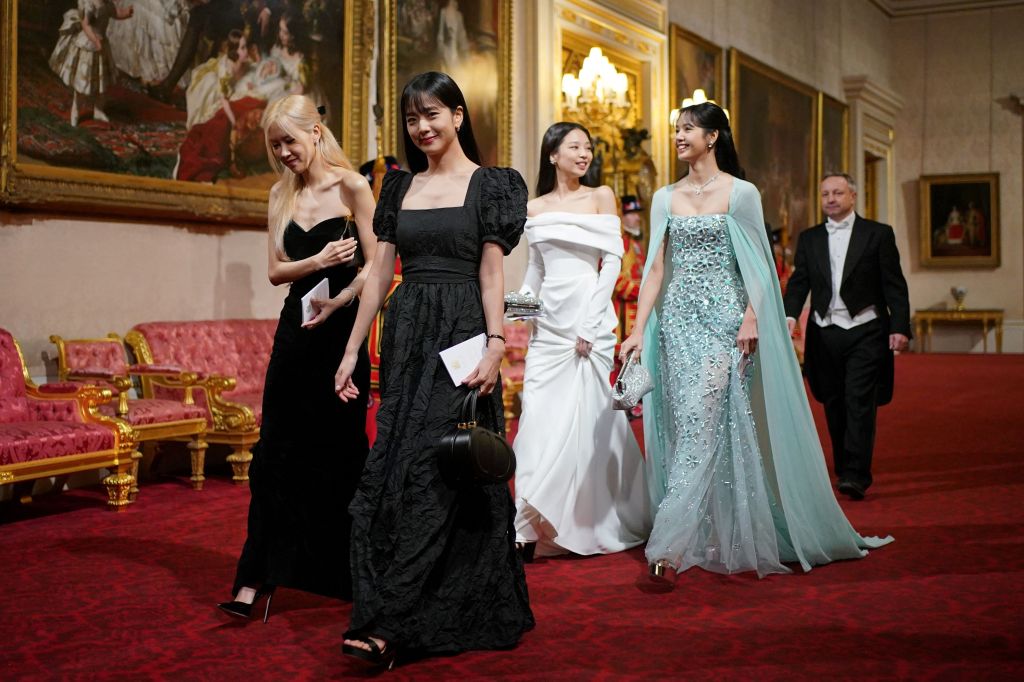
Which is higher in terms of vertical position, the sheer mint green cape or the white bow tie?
the white bow tie

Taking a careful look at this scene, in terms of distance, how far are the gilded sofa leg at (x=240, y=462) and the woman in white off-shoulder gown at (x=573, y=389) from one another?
264cm

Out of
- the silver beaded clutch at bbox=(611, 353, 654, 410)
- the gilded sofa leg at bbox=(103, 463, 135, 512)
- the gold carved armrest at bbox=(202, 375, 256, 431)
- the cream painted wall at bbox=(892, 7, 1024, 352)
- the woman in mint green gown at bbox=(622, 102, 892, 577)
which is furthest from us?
the cream painted wall at bbox=(892, 7, 1024, 352)

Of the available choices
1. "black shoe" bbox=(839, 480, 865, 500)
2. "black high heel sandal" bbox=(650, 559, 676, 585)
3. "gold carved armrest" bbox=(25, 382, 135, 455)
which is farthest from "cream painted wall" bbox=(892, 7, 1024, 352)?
"black high heel sandal" bbox=(650, 559, 676, 585)

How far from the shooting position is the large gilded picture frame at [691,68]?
1432 centimetres

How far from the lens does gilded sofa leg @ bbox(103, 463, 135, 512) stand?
20.6ft

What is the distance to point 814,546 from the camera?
4.77 meters

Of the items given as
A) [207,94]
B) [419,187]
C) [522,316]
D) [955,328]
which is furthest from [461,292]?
[955,328]

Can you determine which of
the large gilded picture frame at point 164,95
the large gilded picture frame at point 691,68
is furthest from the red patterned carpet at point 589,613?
the large gilded picture frame at point 691,68

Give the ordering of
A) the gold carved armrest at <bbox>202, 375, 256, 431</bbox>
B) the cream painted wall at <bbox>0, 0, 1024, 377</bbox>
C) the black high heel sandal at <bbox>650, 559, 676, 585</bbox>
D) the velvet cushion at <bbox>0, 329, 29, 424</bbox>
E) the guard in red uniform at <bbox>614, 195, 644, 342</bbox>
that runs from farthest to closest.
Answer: the guard in red uniform at <bbox>614, 195, 644, 342</bbox> → the gold carved armrest at <bbox>202, 375, 256, 431</bbox> → the cream painted wall at <bbox>0, 0, 1024, 377</bbox> → the velvet cushion at <bbox>0, 329, 29, 424</bbox> → the black high heel sandal at <bbox>650, 559, 676, 585</bbox>

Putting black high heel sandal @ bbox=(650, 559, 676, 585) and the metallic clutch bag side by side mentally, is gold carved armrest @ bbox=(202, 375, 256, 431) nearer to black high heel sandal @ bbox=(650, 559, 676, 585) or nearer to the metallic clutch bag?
the metallic clutch bag

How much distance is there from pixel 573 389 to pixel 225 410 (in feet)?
9.63

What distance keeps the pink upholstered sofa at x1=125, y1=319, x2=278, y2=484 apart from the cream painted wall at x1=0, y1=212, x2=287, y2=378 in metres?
0.22

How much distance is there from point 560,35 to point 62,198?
6322 mm

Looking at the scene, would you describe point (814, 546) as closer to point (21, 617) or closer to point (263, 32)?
point (21, 617)
